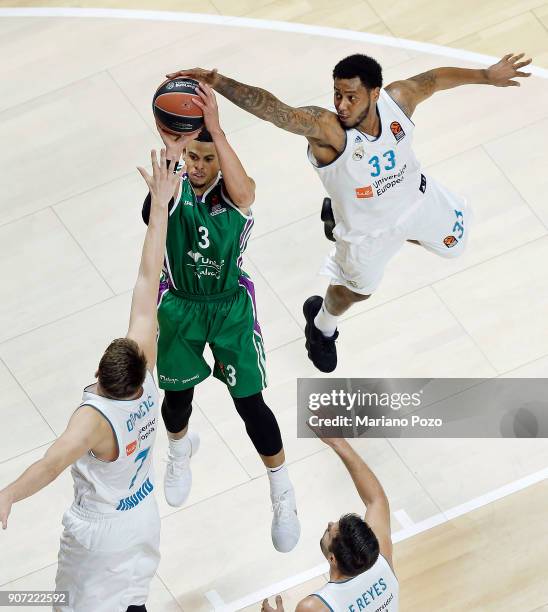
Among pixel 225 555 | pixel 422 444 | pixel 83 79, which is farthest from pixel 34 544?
pixel 83 79

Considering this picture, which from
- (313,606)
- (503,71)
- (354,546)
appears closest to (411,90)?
(503,71)

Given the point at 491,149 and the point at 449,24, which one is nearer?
the point at 491,149

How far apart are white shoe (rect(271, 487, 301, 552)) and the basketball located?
7.13 ft

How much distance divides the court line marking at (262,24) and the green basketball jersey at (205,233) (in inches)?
150

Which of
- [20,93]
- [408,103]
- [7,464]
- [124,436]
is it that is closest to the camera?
[124,436]

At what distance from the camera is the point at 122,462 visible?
578cm

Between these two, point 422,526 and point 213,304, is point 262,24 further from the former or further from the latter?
point 422,526

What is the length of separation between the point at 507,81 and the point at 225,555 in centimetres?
312

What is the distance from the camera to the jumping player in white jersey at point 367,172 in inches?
259

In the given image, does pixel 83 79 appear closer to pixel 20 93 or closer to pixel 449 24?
pixel 20 93

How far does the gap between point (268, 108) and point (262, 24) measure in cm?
366

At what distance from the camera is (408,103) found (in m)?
7.06

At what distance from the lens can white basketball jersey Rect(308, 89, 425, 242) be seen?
6805 mm

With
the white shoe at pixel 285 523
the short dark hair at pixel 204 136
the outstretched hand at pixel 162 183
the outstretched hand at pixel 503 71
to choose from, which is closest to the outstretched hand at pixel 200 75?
the short dark hair at pixel 204 136
